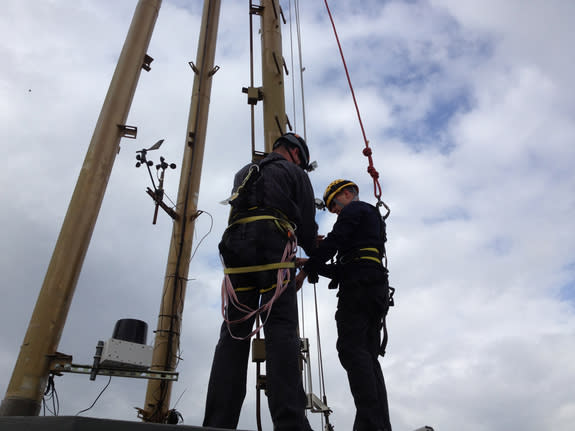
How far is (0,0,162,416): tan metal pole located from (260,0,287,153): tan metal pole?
1463mm

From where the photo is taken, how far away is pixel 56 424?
1.38 meters

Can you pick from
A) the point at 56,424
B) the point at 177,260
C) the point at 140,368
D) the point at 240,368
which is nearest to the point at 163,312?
the point at 177,260

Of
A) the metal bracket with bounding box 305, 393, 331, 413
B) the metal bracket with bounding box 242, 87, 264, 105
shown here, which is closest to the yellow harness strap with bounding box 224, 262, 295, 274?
the metal bracket with bounding box 305, 393, 331, 413

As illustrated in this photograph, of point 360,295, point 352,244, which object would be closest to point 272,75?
point 352,244

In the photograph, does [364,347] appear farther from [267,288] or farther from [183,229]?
[183,229]

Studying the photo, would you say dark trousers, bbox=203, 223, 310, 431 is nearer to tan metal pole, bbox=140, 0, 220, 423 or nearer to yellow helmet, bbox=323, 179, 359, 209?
yellow helmet, bbox=323, 179, 359, 209

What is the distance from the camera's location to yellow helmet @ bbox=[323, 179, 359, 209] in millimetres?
3777

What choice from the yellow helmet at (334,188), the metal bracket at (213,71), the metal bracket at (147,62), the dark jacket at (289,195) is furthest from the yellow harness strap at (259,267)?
the metal bracket at (213,71)

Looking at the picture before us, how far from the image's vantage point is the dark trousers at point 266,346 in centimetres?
200

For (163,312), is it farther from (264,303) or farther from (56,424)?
(56,424)

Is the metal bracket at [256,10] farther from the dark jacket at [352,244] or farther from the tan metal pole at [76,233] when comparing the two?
the dark jacket at [352,244]

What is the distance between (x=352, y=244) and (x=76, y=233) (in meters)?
2.58

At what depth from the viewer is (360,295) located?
311 centimetres

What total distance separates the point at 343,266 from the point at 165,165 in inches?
177
